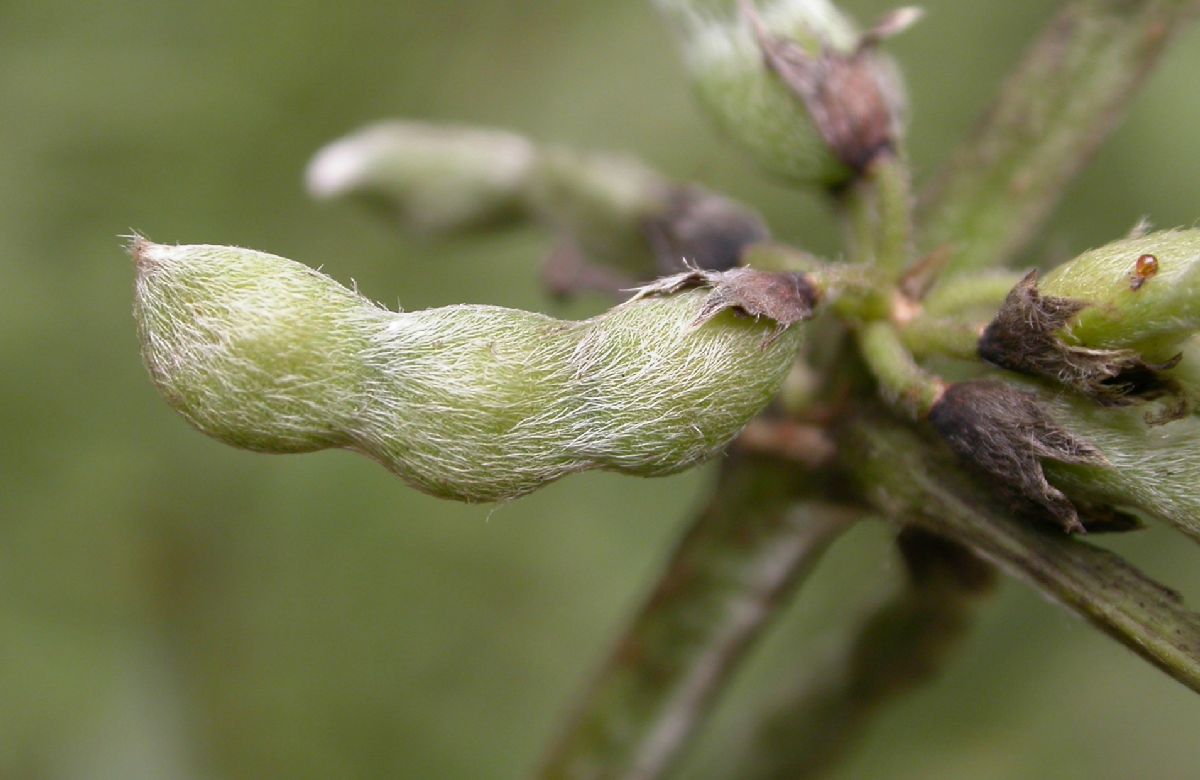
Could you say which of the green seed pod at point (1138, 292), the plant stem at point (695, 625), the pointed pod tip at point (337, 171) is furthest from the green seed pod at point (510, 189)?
the green seed pod at point (1138, 292)

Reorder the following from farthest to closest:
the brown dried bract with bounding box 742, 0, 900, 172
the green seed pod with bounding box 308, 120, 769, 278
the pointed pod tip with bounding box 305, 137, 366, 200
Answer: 1. the pointed pod tip with bounding box 305, 137, 366, 200
2. the green seed pod with bounding box 308, 120, 769, 278
3. the brown dried bract with bounding box 742, 0, 900, 172

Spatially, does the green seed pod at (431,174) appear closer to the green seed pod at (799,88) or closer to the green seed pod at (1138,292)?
the green seed pod at (799,88)

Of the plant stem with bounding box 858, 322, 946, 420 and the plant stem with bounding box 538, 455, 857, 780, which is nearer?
the plant stem with bounding box 858, 322, 946, 420

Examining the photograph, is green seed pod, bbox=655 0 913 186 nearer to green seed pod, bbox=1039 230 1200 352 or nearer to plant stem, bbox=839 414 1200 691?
A: plant stem, bbox=839 414 1200 691

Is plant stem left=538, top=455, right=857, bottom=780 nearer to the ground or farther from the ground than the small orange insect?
nearer to the ground

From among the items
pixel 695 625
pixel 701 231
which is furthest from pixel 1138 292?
pixel 695 625

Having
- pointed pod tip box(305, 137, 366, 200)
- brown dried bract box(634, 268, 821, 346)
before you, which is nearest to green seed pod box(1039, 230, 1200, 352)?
brown dried bract box(634, 268, 821, 346)

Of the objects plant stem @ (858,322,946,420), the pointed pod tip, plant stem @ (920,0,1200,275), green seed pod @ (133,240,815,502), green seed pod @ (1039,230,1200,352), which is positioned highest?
plant stem @ (920,0,1200,275)
